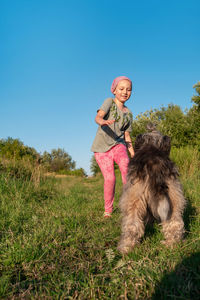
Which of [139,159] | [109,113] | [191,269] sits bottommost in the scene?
[191,269]

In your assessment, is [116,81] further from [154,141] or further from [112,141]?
[154,141]

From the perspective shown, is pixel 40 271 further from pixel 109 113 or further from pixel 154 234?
pixel 109 113

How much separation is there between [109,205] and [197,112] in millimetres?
17498

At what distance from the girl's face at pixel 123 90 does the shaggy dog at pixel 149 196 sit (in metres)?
2.38

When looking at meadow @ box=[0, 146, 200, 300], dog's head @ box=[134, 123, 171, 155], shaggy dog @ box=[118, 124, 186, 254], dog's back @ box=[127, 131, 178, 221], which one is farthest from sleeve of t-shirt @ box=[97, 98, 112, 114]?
meadow @ box=[0, 146, 200, 300]

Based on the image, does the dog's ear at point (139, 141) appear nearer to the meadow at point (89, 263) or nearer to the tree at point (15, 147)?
the meadow at point (89, 263)

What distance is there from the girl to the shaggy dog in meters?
2.09

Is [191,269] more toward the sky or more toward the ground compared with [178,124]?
more toward the ground

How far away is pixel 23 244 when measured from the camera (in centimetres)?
303

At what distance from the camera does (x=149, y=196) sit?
2873 mm

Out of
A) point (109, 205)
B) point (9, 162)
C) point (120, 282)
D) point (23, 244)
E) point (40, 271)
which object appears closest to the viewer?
point (120, 282)

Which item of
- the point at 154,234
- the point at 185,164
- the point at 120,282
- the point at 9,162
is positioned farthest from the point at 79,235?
the point at 185,164

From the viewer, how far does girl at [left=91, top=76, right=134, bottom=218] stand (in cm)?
514

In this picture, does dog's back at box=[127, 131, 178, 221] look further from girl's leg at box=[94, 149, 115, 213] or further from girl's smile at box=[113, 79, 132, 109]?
girl's smile at box=[113, 79, 132, 109]
